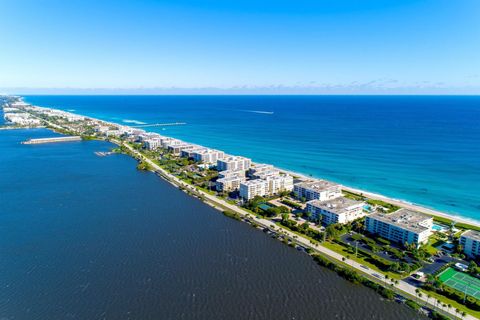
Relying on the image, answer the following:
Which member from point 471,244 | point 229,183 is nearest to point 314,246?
point 471,244

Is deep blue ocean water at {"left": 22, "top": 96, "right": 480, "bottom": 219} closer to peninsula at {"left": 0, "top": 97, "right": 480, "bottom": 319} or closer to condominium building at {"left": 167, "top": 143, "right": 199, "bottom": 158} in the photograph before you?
peninsula at {"left": 0, "top": 97, "right": 480, "bottom": 319}

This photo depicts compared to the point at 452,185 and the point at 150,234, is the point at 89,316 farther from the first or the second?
the point at 452,185

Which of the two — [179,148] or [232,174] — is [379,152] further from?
[179,148]

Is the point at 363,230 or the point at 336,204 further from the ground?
the point at 336,204

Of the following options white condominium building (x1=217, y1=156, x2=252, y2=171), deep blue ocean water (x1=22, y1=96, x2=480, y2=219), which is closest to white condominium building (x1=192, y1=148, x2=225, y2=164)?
white condominium building (x1=217, y1=156, x2=252, y2=171)

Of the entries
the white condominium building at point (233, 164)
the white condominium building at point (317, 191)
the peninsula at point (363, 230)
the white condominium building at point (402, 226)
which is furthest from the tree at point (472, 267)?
the white condominium building at point (233, 164)
